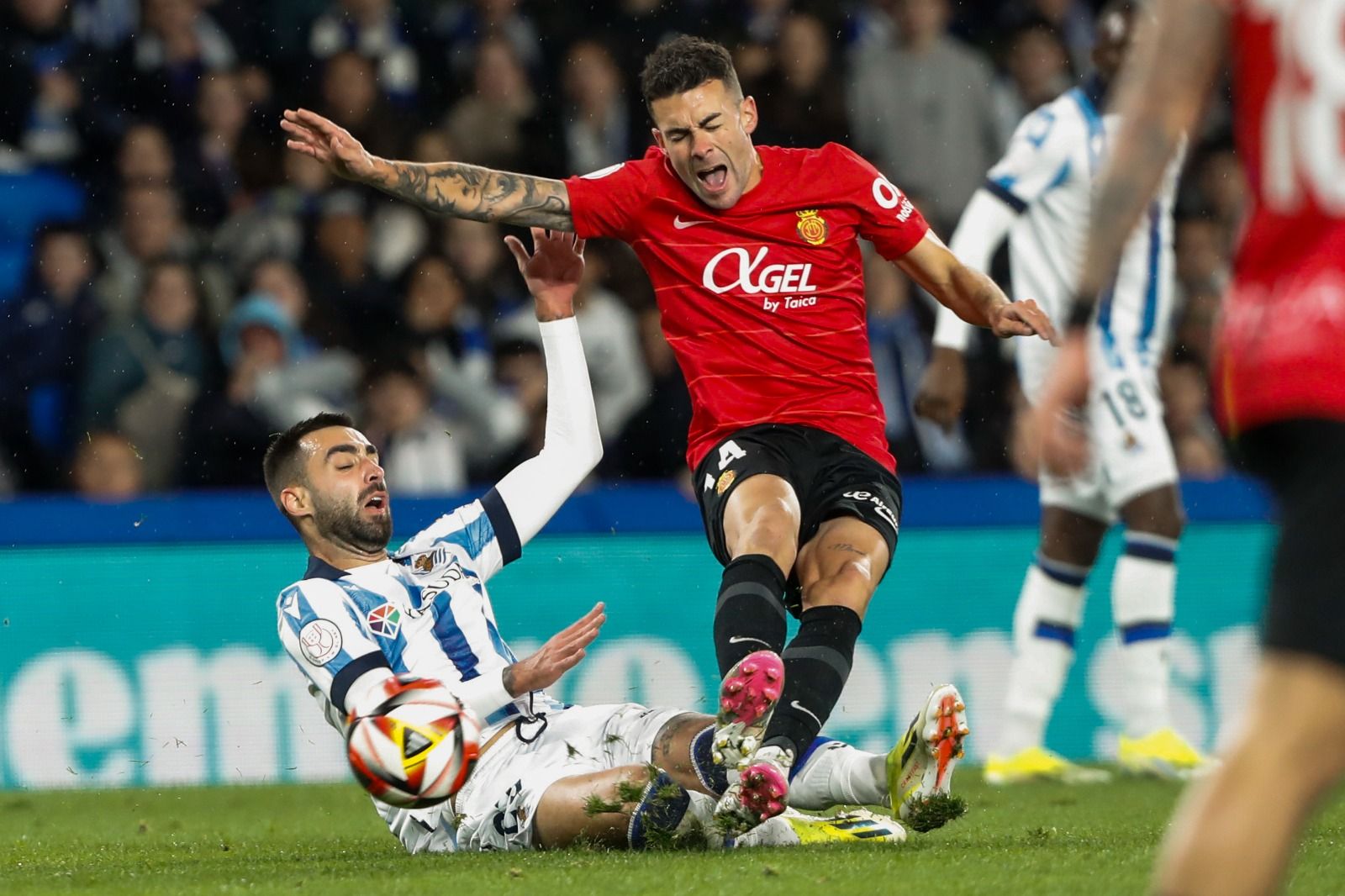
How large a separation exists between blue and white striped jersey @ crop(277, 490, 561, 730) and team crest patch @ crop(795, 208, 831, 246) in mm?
→ 1116

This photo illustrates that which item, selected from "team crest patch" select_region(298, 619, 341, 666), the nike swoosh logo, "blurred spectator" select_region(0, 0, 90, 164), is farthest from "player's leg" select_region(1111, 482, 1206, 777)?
"blurred spectator" select_region(0, 0, 90, 164)

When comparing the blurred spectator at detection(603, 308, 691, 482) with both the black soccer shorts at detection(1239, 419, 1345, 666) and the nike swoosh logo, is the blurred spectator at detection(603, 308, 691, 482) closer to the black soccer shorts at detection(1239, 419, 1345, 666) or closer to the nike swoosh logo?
the nike swoosh logo

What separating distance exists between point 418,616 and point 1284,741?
3007 mm

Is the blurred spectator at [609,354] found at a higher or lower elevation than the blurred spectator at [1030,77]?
lower

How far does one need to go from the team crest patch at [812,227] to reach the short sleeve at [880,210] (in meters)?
0.11

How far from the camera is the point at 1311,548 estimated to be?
2215 mm

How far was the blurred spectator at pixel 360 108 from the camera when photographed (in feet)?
33.6

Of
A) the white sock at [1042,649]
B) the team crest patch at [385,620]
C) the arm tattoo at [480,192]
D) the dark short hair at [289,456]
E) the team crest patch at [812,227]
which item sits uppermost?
the arm tattoo at [480,192]

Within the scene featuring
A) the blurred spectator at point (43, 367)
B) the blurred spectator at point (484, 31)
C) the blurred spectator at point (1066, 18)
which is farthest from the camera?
the blurred spectator at point (1066, 18)

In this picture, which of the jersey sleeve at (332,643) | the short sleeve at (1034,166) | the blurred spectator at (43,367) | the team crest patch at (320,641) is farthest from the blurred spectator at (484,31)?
the team crest patch at (320,641)

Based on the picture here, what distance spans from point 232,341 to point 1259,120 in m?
7.68

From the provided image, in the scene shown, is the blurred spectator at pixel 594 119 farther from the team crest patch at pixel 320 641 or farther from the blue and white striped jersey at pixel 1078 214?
the team crest patch at pixel 320 641

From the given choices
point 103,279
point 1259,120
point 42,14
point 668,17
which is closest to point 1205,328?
point 668,17

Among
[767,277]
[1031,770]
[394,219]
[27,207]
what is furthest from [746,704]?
[27,207]
